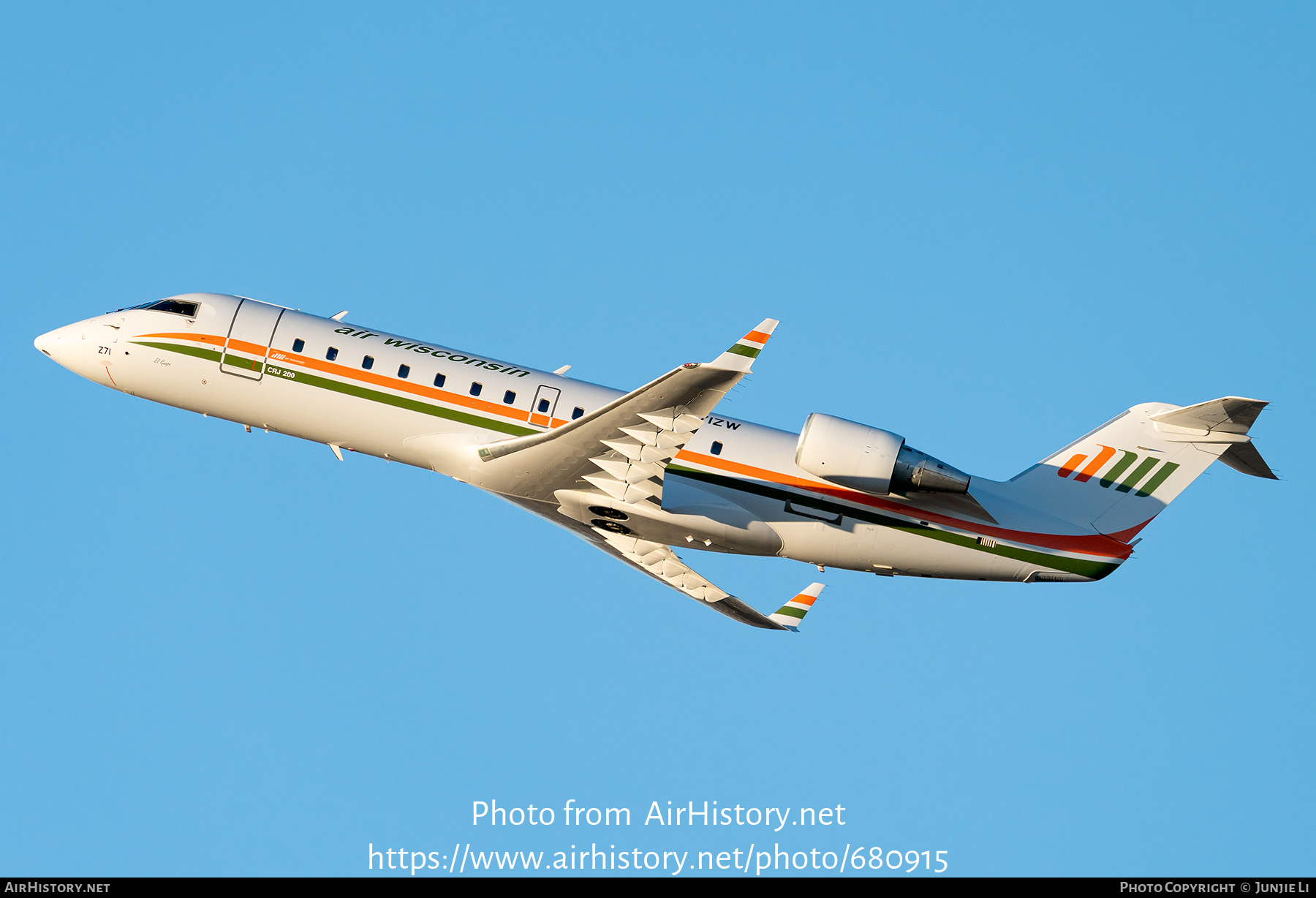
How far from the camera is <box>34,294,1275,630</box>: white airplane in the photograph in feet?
71.4

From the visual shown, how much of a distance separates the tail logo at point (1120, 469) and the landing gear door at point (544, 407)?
10.3 m

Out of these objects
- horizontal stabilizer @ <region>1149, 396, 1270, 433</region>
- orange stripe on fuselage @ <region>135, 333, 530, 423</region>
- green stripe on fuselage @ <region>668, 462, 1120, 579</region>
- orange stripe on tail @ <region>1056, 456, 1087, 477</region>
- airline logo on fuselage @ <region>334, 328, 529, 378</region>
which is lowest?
green stripe on fuselage @ <region>668, 462, 1120, 579</region>

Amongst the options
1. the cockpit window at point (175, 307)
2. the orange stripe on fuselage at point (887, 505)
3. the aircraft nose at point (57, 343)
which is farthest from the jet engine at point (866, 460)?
the aircraft nose at point (57, 343)

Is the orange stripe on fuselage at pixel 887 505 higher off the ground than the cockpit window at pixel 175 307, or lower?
lower

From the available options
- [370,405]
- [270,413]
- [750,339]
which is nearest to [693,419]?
[750,339]

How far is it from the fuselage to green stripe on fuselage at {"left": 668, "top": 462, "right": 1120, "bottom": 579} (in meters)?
0.03

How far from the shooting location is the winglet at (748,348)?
17.5 metres

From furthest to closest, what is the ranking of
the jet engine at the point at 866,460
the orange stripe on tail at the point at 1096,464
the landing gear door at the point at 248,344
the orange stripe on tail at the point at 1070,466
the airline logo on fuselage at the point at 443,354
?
the orange stripe on tail at the point at 1070,466, the orange stripe on tail at the point at 1096,464, the landing gear door at the point at 248,344, the airline logo on fuselage at the point at 443,354, the jet engine at the point at 866,460

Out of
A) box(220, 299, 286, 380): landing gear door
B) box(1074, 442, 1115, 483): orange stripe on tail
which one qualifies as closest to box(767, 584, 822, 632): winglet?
box(1074, 442, 1115, 483): orange stripe on tail

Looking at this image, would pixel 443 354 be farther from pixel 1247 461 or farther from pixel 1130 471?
pixel 1247 461

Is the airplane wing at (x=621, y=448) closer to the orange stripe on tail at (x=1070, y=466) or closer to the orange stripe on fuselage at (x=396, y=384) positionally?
the orange stripe on fuselage at (x=396, y=384)

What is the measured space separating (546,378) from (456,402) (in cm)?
183

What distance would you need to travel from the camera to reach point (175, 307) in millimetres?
23625

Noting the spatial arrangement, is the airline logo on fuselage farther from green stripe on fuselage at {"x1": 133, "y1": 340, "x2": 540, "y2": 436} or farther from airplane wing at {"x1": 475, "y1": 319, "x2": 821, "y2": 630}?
airplane wing at {"x1": 475, "y1": 319, "x2": 821, "y2": 630}
